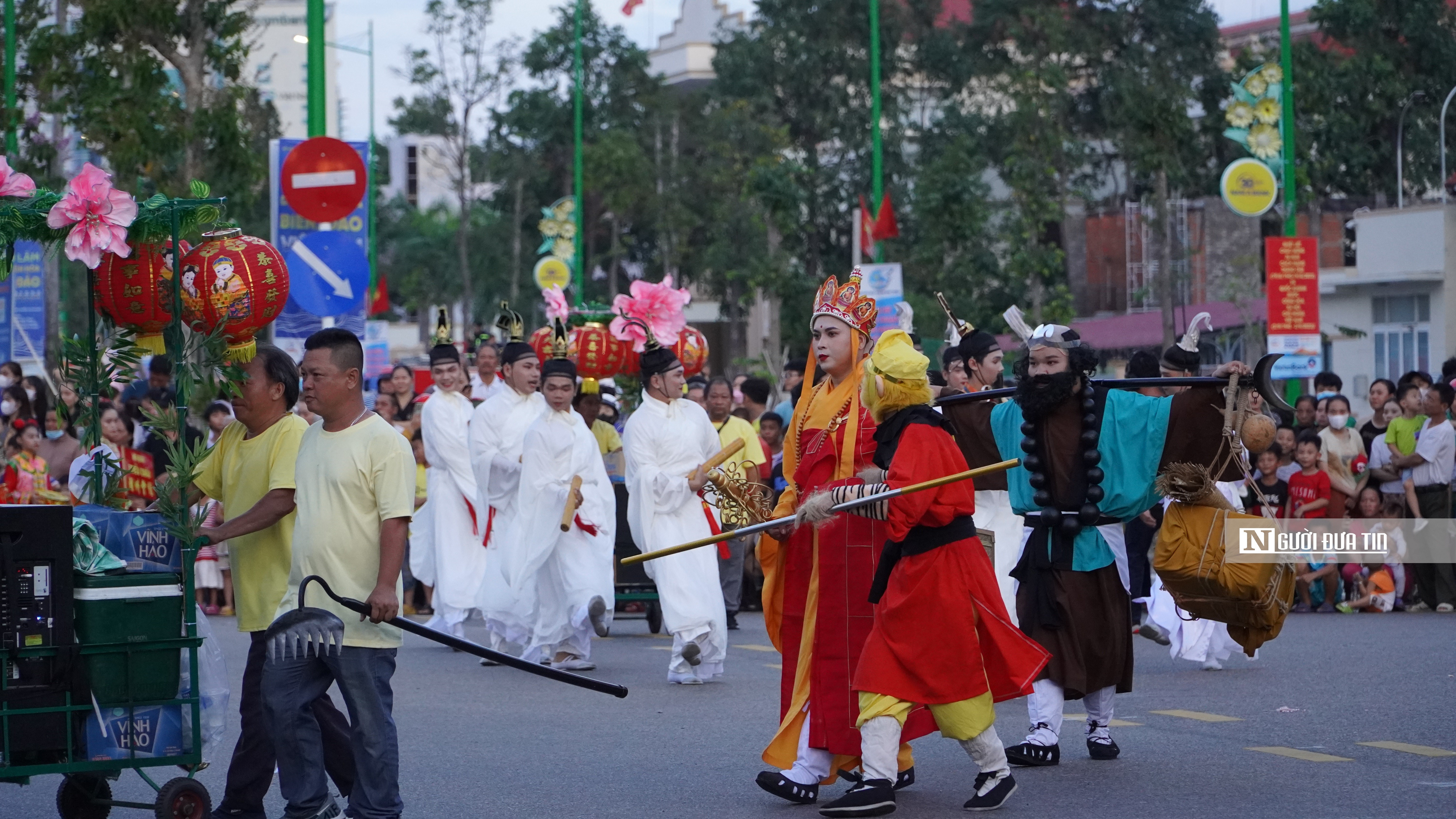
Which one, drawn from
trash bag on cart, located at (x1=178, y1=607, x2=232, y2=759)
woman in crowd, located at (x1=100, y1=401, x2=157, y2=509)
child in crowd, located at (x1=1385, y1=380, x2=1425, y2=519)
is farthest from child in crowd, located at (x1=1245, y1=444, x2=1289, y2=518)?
trash bag on cart, located at (x1=178, y1=607, x2=232, y2=759)

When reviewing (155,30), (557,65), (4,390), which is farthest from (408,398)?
(557,65)

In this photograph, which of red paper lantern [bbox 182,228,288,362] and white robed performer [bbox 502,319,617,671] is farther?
white robed performer [bbox 502,319,617,671]

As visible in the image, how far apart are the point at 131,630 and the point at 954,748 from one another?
3.97m

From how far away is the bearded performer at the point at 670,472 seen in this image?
10883mm

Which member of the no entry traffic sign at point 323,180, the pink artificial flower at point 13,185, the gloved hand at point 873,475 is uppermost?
the no entry traffic sign at point 323,180

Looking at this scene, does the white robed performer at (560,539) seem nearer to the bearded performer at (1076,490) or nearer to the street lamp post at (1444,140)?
the bearded performer at (1076,490)

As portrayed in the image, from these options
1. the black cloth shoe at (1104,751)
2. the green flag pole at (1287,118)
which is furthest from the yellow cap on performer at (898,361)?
the green flag pole at (1287,118)

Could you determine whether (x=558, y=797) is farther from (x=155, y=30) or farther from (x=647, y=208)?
(x=647, y=208)

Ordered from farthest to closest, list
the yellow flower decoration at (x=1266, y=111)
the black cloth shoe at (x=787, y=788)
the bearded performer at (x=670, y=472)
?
the yellow flower decoration at (x=1266, y=111) < the bearded performer at (x=670, y=472) < the black cloth shoe at (x=787, y=788)

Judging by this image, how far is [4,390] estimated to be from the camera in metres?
17.2

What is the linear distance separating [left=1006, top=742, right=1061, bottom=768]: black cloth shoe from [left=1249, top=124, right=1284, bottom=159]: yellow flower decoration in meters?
14.1

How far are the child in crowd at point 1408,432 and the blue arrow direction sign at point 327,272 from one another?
29.6 ft

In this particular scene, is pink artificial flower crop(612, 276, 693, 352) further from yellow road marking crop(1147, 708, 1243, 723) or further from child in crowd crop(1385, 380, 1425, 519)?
child in crowd crop(1385, 380, 1425, 519)

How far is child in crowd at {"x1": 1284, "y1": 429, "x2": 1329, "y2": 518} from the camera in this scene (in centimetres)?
1547
